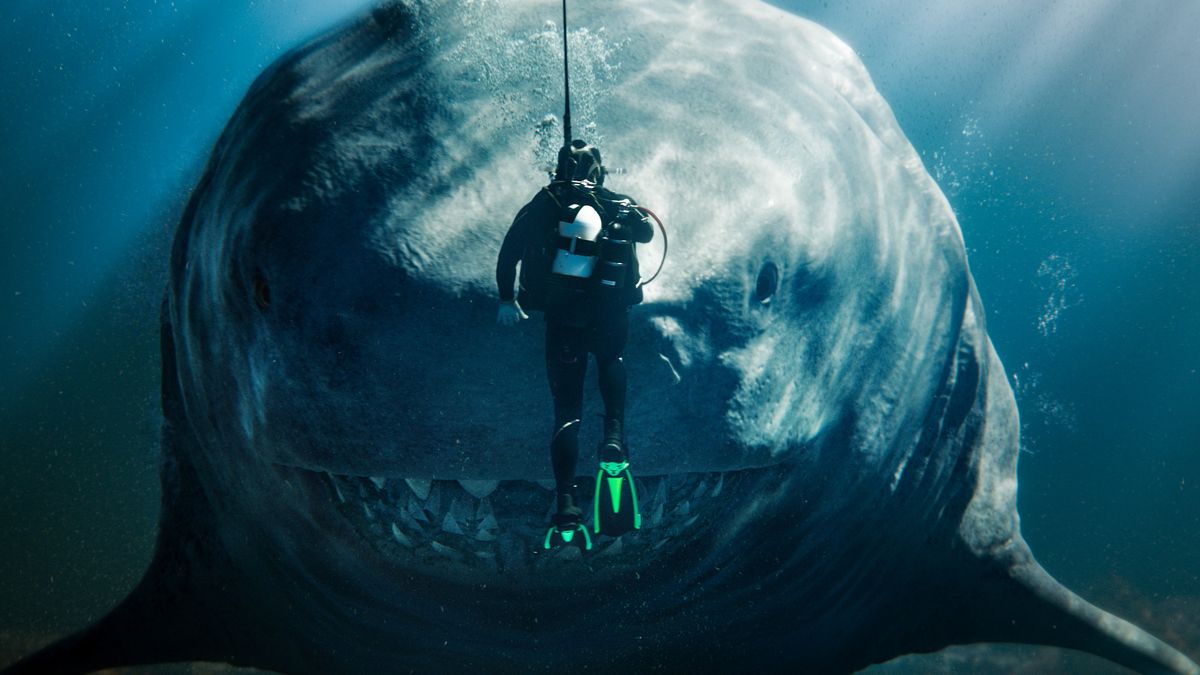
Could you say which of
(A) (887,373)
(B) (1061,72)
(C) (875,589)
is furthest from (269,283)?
(B) (1061,72)

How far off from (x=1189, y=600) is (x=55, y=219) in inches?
1995

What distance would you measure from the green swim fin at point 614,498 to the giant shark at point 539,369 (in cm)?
9

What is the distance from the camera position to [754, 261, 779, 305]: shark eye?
195cm

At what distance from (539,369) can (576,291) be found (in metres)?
0.21

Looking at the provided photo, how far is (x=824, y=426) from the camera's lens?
7.68 ft

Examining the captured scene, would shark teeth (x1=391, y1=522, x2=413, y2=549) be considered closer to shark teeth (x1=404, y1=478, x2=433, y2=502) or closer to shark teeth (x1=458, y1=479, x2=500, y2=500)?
shark teeth (x1=404, y1=478, x2=433, y2=502)

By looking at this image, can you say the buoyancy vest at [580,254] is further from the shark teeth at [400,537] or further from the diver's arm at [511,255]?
the shark teeth at [400,537]

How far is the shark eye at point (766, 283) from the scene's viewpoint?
6.40 feet

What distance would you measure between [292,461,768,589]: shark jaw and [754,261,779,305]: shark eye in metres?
0.54

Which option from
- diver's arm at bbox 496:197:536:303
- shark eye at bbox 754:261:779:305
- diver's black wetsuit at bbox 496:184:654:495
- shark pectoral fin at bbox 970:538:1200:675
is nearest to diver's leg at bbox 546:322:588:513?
diver's black wetsuit at bbox 496:184:654:495

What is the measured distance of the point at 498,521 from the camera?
1.98 metres

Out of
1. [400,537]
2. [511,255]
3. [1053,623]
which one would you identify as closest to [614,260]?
[511,255]

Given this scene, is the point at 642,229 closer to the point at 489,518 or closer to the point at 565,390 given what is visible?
the point at 565,390

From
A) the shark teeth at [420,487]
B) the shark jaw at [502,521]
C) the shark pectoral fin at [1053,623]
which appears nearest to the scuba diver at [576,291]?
the shark jaw at [502,521]
